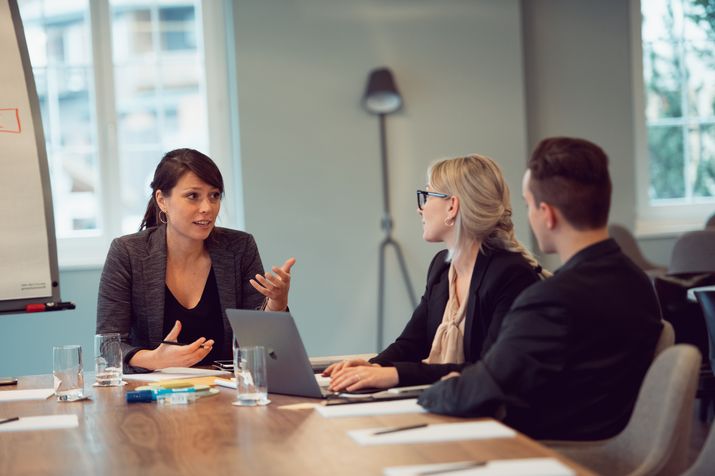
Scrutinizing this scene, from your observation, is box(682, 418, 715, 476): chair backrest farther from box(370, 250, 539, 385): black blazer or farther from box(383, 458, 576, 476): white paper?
box(370, 250, 539, 385): black blazer

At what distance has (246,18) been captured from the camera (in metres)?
5.86

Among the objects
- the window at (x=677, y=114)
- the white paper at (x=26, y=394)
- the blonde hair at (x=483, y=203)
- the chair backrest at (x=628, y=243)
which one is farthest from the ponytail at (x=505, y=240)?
the window at (x=677, y=114)

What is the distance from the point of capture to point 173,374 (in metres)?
2.91

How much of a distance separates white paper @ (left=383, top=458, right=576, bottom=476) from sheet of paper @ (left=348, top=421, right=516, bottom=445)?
186 mm

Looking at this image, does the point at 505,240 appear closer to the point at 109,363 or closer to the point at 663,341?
the point at 663,341

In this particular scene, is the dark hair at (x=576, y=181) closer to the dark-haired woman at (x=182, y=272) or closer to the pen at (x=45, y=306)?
the dark-haired woman at (x=182, y=272)

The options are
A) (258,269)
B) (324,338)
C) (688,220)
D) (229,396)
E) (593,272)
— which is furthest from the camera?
(688,220)

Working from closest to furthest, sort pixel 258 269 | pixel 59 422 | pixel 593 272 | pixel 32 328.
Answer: pixel 593 272 → pixel 59 422 → pixel 258 269 → pixel 32 328

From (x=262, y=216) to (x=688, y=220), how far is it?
3.03 metres

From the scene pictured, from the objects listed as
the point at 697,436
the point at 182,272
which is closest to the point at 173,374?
the point at 182,272

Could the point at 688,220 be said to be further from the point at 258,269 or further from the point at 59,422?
the point at 59,422

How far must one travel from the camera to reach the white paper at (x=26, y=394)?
2.67 metres

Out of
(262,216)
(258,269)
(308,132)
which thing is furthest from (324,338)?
(258,269)

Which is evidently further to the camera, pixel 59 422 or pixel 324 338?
pixel 324 338
